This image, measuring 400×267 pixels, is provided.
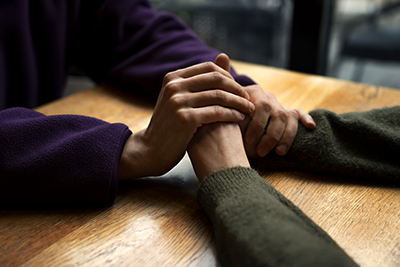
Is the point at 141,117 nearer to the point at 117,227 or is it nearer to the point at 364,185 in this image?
the point at 117,227

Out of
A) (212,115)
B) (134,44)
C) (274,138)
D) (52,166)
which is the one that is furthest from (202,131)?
(134,44)

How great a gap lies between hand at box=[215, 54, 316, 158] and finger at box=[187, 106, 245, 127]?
38 mm

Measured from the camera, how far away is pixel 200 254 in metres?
0.38

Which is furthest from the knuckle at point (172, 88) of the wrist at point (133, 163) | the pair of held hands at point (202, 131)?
the wrist at point (133, 163)

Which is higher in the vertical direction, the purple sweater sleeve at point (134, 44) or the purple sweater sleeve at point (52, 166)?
the purple sweater sleeve at point (134, 44)

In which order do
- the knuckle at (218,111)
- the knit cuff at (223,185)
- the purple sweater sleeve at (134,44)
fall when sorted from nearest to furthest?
1. the knit cuff at (223,185)
2. the knuckle at (218,111)
3. the purple sweater sleeve at (134,44)

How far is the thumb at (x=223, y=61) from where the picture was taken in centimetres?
59

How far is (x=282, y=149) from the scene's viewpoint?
1.83 feet

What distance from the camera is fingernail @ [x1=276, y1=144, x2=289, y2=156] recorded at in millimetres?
554

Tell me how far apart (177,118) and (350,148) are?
12.0 inches

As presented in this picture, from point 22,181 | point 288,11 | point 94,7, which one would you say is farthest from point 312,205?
point 288,11

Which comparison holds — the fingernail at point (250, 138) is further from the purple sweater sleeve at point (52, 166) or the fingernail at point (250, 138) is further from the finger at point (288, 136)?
the purple sweater sleeve at point (52, 166)

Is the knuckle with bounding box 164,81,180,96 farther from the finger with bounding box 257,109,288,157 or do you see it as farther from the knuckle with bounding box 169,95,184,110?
the finger with bounding box 257,109,288,157

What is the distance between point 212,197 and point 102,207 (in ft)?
0.55
